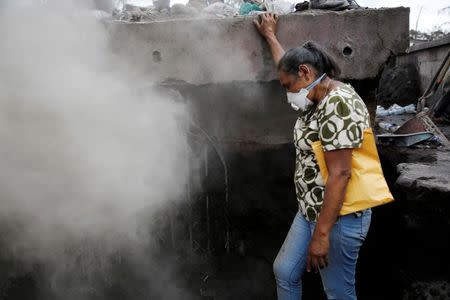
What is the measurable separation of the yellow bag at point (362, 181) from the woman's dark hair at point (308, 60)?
46 cm

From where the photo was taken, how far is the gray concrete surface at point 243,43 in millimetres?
3074

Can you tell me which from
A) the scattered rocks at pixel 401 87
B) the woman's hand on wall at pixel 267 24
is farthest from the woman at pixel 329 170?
the scattered rocks at pixel 401 87

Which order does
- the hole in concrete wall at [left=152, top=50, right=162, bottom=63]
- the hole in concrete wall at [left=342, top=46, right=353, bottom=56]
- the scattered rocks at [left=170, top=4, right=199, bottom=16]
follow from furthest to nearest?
the scattered rocks at [left=170, top=4, right=199, bottom=16] < the hole in concrete wall at [left=152, top=50, right=162, bottom=63] < the hole in concrete wall at [left=342, top=46, right=353, bottom=56]

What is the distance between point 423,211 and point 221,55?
2.09m

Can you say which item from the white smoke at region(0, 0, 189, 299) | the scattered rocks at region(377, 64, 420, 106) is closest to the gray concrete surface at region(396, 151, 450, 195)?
the white smoke at region(0, 0, 189, 299)

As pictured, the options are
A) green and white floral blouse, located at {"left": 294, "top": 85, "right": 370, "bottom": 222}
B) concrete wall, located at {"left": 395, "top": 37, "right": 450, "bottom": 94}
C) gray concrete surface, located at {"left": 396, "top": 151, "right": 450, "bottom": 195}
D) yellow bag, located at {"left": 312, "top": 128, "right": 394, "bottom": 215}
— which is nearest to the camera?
green and white floral blouse, located at {"left": 294, "top": 85, "right": 370, "bottom": 222}

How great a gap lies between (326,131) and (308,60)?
467 mm

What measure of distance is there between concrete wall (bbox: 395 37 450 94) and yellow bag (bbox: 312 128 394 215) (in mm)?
8699

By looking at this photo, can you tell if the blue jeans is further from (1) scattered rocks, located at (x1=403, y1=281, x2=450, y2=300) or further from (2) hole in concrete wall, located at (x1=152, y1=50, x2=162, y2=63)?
(2) hole in concrete wall, located at (x1=152, y1=50, x2=162, y2=63)

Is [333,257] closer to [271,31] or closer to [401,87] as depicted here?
[271,31]

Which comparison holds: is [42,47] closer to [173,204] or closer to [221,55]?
[221,55]

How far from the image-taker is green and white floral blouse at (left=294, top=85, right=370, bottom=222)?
6.36 ft

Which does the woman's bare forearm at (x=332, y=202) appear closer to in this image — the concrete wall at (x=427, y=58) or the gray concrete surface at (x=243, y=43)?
the gray concrete surface at (x=243, y=43)

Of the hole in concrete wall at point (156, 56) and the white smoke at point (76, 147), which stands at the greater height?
the hole in concrete wall at point (156, 56)
